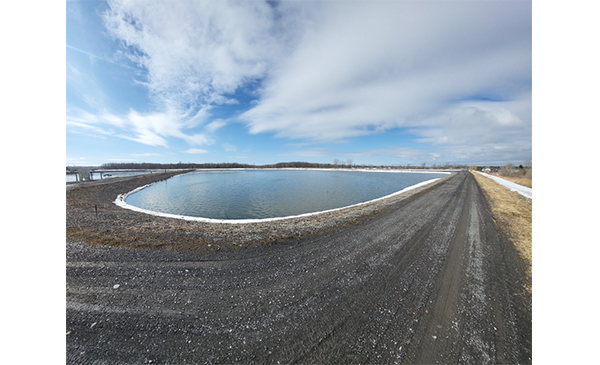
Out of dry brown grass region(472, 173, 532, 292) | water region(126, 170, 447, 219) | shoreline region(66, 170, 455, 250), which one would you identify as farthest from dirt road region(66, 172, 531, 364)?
water region(126, 170, 447, 219)

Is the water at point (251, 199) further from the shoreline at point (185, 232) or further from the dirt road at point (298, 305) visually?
the dirt road at point (298, 305)

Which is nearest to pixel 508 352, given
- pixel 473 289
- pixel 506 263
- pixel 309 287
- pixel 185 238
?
pixel 473 289

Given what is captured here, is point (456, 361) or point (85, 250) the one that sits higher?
point (85, 250)

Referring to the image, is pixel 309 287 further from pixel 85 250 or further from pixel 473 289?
pixel 85 250

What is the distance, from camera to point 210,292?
3.38m

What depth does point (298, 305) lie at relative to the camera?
308 centimetres

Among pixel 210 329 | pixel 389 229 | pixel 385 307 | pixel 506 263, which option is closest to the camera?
pixel 210 329

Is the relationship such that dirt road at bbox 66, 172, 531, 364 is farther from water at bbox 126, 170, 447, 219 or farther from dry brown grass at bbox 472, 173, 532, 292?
water at bbox 126, 170, 447, 219

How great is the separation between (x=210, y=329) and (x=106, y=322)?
1.57 metres

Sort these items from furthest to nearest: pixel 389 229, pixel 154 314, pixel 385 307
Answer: pixel 389 229 < pixel 385 307 < pixel 154 314

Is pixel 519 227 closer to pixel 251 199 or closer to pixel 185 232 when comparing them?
pixel 185 232

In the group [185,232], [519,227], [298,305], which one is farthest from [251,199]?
[519,227]

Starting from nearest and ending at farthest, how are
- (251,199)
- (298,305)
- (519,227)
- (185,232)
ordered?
(298,305)
(185,232)
(519,227)
(251,199)

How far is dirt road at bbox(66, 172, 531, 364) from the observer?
7.61 feet
